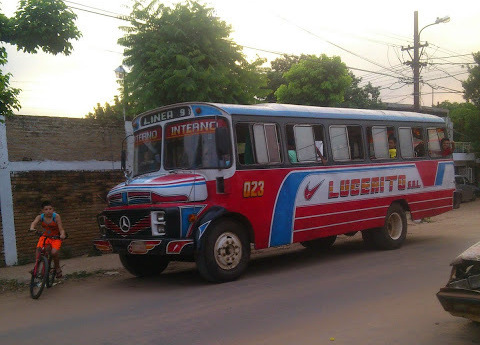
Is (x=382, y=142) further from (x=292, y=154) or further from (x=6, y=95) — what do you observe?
(x=6, y=95)

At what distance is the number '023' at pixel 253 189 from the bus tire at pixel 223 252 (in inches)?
21.6

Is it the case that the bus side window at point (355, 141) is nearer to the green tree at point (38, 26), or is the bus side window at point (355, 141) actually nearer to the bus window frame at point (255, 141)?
the bus window frame at point (255, 141)

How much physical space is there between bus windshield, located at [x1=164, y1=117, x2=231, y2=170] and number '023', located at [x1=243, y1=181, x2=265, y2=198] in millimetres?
547

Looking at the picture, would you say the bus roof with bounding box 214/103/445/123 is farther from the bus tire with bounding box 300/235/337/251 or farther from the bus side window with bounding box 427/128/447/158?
the bus tire with bounding box 300/235/337/251

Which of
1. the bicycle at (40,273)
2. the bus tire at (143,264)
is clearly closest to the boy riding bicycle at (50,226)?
the bicycle at (40,273)

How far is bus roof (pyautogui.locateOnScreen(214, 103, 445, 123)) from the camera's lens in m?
8.94

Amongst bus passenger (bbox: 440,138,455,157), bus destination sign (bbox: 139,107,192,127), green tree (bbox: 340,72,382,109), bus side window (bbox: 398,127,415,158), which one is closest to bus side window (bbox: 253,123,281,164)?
bus destination sign (bbox: 139,107,192,127)

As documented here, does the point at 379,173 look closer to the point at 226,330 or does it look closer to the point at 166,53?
the point at 166,53

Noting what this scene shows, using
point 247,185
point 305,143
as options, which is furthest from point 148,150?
point 305,143

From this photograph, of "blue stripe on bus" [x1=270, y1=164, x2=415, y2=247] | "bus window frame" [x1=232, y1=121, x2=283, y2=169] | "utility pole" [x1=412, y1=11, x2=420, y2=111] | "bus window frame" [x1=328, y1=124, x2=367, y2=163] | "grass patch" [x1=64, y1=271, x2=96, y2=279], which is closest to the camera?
"bus window frame" [x1=232, y1=121, x2=283, y2=169]

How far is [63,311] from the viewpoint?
703 centimetres

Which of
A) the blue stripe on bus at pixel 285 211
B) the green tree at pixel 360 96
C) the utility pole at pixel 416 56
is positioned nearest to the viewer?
the blue stripe on bus at pixel 285 211

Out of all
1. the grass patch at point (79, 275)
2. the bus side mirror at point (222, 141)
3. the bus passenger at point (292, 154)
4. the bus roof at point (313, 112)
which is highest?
the bus roof at point (313, 112)

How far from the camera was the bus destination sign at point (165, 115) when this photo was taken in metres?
8.93
